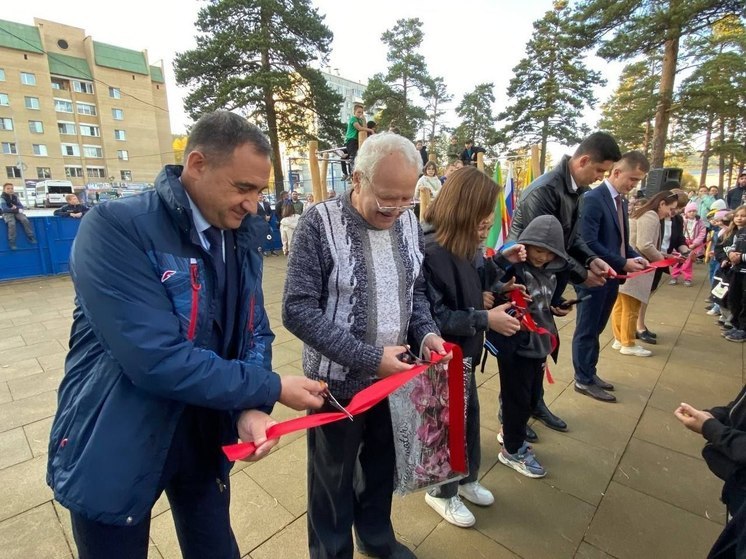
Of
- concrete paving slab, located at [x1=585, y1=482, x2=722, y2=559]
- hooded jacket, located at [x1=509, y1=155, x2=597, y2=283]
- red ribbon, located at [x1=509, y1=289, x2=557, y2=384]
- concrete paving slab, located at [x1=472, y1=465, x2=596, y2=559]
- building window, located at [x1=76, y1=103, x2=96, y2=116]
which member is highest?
building window, located at [x1=76, y1=103, x2=96, y2=116]

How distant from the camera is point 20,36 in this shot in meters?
42.2

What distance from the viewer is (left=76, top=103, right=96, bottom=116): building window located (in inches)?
1986

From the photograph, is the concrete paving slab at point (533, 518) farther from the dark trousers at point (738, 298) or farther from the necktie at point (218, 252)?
the dark trousers at point (738, 298)

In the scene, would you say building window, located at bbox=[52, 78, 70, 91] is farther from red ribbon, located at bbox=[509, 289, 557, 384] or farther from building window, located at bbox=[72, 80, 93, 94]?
red ribbon, located at bbox=[509, 289, 557, 384]

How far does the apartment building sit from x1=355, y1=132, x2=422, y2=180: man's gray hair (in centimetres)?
5760

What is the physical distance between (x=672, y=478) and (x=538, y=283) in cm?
163

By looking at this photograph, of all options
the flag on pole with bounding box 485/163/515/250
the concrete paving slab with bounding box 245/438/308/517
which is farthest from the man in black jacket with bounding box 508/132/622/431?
the flag on pole with bounding box 485/163/515/250

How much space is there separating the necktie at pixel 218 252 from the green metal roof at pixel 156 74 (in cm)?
6582

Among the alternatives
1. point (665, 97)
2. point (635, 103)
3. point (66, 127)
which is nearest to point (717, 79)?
point (665, 97)

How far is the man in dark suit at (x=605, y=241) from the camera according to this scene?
11.4 ft

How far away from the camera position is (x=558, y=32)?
90.9ft

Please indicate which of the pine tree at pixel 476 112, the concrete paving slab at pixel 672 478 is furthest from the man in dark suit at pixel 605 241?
A: the pine tree at pixel 476 112

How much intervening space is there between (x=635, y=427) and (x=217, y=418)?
11.1ft

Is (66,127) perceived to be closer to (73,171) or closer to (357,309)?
(73,171)
